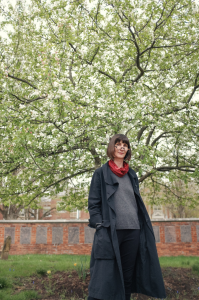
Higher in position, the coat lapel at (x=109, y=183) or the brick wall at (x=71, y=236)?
the coat lapel at (x=109, y=183)

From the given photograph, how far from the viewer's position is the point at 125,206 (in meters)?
2.74

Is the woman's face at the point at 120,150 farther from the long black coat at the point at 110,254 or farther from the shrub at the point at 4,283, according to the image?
the shrub at the point at 4,283

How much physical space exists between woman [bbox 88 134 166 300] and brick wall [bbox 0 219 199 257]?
8794mm

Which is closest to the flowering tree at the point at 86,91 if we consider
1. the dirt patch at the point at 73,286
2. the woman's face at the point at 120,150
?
the woman's face at the point at 120,150

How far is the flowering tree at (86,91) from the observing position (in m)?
4.61

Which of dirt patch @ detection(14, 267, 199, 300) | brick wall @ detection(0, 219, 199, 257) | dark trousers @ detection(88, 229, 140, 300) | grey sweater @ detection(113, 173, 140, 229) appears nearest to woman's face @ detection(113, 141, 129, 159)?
grey sweater @ detection(113, 173, 140, 229)

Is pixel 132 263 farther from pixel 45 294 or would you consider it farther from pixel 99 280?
pixel 45 294

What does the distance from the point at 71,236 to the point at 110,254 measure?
922 cm

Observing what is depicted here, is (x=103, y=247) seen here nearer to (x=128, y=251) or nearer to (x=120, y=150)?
(x=128, y=251)

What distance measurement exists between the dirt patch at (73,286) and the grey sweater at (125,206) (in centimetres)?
274

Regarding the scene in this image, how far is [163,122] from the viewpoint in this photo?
518 centimetres

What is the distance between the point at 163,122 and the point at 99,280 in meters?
3.56

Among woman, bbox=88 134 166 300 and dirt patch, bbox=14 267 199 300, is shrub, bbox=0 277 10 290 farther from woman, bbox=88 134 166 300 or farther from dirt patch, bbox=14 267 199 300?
woman, bbox=88 134 166 300

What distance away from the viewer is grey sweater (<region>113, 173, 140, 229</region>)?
8.66 feet
